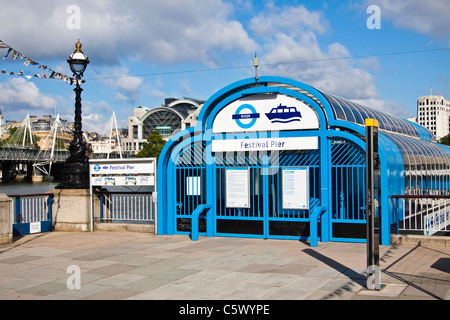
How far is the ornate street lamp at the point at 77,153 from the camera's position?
49.5ft

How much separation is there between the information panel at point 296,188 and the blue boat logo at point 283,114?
1363 millimetres

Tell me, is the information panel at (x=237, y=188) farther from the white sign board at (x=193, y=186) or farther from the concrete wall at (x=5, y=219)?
the concrete wall at (x=5, y=219)

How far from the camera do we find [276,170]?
13.2 meters

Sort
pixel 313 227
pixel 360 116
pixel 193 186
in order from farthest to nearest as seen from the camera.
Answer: pixel 360 116 → pixel 193 186 → pixel 313 227

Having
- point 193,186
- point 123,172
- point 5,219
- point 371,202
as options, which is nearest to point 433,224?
point 371,202

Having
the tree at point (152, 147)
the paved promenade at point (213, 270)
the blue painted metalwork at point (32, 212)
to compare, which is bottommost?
the paved promenade at point (213, 270)

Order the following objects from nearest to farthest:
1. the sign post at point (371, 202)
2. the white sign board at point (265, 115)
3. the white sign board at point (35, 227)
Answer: the sign post at point (371, 202)
the white sign board at point (265, 115)
the white sign board at point (35, 227)

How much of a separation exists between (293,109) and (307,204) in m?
2.58

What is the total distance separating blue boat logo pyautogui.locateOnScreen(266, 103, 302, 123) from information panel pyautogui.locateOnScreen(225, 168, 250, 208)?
5.32 ft

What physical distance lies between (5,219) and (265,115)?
24.4ft

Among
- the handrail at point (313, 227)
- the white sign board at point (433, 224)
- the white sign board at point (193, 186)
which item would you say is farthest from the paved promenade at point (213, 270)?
the white sign board at point (193, 186)

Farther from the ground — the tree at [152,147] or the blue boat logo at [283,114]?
the tree at [152,147]

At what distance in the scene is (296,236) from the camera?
12.7 m

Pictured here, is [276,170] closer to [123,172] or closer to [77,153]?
[123,172]
